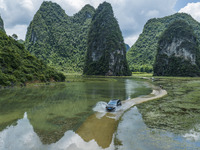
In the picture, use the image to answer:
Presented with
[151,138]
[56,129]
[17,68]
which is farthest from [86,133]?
[17,68]

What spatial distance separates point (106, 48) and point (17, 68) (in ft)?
331

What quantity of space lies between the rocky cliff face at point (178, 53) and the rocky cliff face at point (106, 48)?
3583 centimetres

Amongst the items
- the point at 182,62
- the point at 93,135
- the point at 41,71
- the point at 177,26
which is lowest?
the point at 93,135

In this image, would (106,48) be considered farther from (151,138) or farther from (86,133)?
(151,138)

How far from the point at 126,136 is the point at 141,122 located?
4480 mm

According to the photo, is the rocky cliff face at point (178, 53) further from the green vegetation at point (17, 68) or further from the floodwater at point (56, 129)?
the floodwater at point (56, 129)

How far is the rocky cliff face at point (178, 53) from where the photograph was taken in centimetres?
12294

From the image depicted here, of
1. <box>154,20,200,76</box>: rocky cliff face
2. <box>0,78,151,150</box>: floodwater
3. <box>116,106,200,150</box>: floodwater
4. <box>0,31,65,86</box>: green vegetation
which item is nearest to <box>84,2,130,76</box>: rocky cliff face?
<box>154,20,200,76</box>: rocky cliff face

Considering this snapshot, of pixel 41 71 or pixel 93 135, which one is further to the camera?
pixel 41 71

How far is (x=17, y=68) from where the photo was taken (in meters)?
57.5

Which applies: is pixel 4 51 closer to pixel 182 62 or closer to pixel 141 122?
pixel 141 122

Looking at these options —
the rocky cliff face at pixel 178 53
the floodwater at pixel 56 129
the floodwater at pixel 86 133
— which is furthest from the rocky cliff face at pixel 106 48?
the floodwater at pixel 86 133

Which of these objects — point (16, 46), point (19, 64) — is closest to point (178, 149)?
point (19, 64)

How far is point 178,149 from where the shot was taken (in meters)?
11.7
